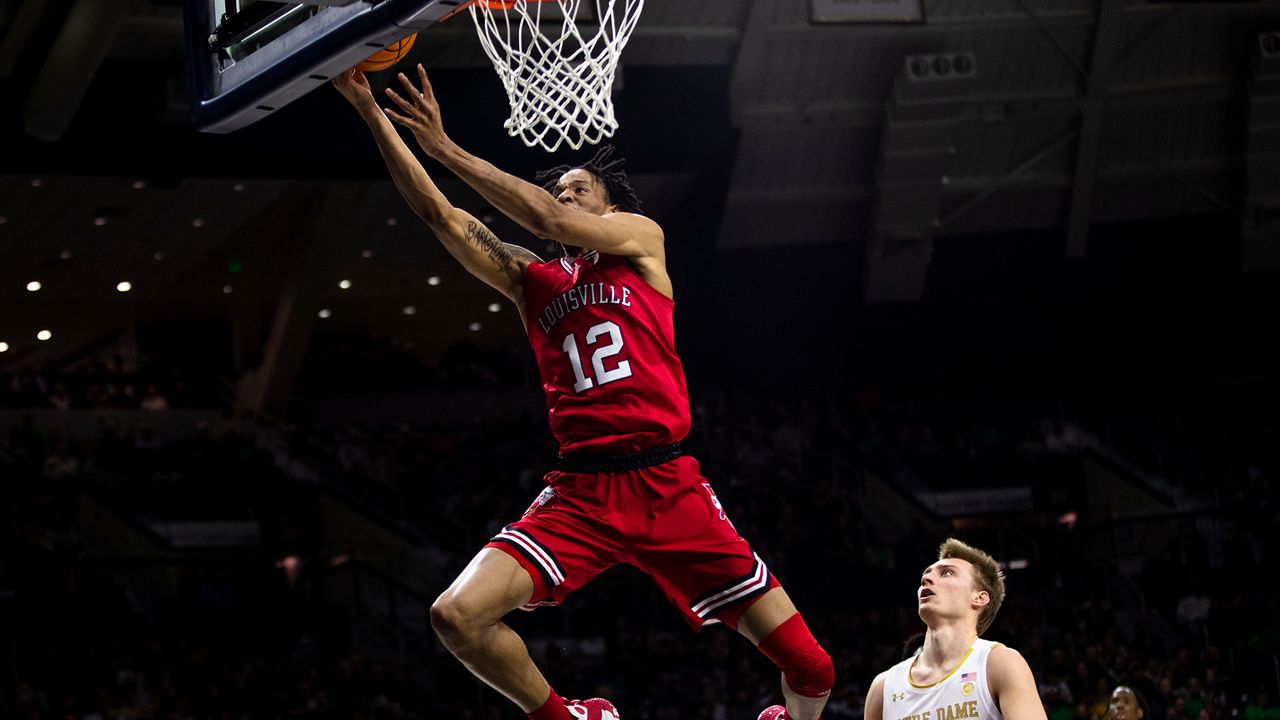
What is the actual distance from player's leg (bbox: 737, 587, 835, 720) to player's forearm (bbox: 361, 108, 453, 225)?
6.09 feet

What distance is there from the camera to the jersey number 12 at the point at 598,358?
5434 mm

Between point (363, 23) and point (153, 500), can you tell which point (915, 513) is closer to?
point (153, 500)

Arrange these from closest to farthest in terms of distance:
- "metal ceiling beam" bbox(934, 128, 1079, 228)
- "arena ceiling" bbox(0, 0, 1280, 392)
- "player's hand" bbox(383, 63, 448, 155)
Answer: "player's hand" bbox(383, 63, 448, 155), "arena ceiling" bbox(0, 0, 1280, 392), "metal ceiling beam" bbox(934, 128, 1079, 228)

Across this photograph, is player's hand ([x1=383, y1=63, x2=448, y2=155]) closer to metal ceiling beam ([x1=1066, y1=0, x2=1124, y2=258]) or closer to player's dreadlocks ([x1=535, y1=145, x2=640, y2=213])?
player's dreadlocks ([x1=535, y1=145, x2=640, y2=213])

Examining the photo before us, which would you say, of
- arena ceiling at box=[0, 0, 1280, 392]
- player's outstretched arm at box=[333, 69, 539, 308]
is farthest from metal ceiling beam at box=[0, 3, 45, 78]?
player's outstretched arm at box=[333, 69, 539, 308]

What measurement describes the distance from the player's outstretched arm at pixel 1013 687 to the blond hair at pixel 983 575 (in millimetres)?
339

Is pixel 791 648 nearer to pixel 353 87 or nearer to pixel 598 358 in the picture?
pixel 598 358

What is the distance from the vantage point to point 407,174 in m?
5.44

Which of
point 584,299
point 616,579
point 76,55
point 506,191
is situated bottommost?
point 584,299

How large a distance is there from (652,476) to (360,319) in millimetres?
24466

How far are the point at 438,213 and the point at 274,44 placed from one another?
0.83 metres

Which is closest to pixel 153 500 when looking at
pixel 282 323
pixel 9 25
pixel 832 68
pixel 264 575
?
pixel 264 575

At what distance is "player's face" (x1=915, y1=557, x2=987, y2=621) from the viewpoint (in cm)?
521

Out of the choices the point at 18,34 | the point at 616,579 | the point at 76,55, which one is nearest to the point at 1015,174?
the point at 616,579
